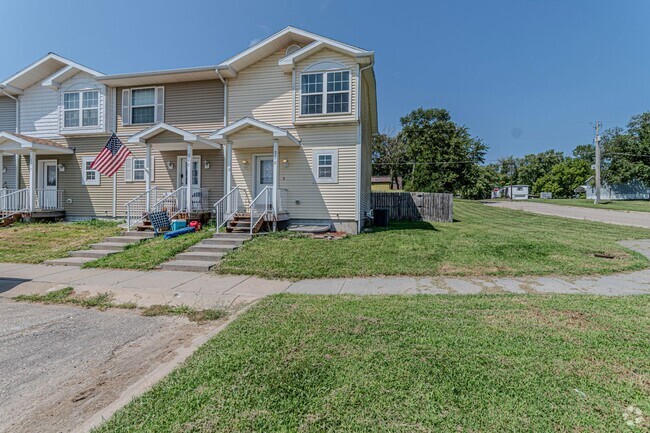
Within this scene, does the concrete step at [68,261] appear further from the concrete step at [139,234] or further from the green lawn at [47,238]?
the concrete step at [139,234]

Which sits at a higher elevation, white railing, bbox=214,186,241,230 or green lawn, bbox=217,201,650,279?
white railing, bbox=214,186,241,230

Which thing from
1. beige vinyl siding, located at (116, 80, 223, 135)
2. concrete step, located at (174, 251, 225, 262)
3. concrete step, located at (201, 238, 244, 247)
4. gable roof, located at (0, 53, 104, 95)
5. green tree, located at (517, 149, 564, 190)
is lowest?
concrete step, located at (174, 251, 225, 262)

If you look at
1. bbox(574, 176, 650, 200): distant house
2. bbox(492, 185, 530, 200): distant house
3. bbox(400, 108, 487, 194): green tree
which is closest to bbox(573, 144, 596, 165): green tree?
bbox(492, 185, 530, 200): distant house

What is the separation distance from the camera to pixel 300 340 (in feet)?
11.8

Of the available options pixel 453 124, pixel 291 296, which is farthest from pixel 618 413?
pixel 453 124

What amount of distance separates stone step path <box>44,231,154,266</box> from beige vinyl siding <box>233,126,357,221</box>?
4.14 meters

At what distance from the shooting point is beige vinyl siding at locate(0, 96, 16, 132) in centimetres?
1546

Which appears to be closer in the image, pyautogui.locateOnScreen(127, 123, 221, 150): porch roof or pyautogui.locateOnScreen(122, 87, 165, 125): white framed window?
pyautogui.locateOnScreen(127, 123, 221, 150): porch roof

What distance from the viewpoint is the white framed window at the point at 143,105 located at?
1391 centimetres

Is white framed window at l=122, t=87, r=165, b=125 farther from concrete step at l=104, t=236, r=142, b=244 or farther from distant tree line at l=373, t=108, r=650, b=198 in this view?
distant tree line at l=373, t=108, r=650, b=198

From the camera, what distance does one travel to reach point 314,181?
12242 millimetres

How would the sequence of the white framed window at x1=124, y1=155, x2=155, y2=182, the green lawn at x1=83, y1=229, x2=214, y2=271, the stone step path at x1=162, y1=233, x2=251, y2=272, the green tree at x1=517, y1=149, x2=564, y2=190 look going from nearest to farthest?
the stone step path at x1=162, y1=233, x2=251, y2=272 < the green lawn at x1=83, y1=229, x2=214, y2=271 < the white framed window at x1=124, y1=155, x2=155, y2=182 < the green tree at x1=517, y1=149, x2=564, y2=190

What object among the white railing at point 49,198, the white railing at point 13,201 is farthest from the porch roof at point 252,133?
the white railing at point 13,201

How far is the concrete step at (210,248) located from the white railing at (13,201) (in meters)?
10.1
